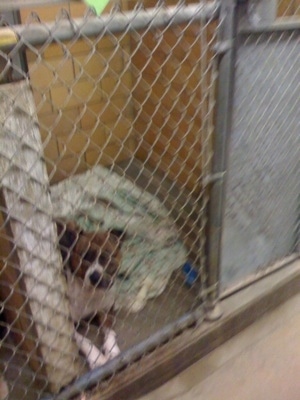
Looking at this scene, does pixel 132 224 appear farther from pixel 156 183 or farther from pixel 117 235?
pixel 156 183

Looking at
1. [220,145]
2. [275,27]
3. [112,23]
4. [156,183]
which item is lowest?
[156,183]

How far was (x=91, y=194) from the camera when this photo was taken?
1.92 metres

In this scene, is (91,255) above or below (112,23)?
below

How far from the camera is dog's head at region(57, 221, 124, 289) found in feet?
4.82

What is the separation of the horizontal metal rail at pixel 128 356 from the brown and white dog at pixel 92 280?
3.5 inches

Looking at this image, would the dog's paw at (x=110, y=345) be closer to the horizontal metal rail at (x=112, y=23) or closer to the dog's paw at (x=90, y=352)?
the dog's paw at (x=90, y=352)

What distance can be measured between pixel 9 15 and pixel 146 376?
1123mm

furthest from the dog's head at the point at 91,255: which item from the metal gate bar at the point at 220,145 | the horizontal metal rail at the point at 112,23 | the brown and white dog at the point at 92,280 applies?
the horizontal metal rail at the point at 112,23

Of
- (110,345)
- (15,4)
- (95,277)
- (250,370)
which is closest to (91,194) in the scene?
(95,277)

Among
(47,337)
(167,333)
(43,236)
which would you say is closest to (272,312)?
(167,333)

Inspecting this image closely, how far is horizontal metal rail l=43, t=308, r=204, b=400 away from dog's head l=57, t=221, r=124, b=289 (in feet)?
0.83

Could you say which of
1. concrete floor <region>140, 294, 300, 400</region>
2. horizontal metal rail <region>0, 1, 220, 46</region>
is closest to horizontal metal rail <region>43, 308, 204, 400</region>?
concrete floor <region>140, 294, 300, 400</region>

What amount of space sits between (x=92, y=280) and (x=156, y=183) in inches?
32.8

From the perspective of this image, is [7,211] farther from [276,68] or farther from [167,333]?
[276,68]
